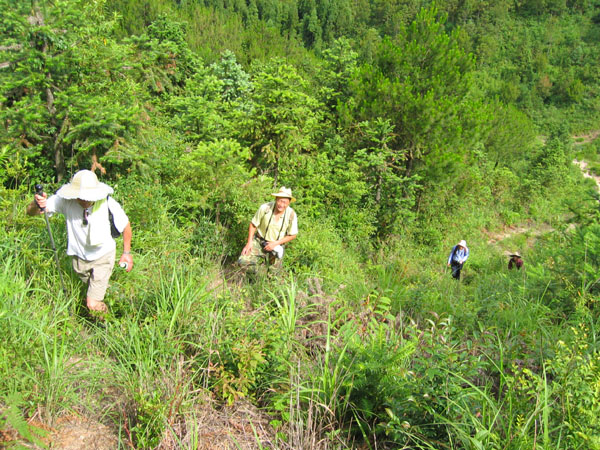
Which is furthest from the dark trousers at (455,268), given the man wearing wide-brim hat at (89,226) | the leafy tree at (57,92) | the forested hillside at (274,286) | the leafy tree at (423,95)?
the man wearing wide-brim hat at (89,226)

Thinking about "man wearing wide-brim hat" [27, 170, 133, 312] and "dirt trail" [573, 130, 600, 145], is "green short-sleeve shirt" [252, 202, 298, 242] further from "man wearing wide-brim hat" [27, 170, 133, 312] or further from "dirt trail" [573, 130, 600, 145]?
"dirt trail" [573, 130, 600, 145]

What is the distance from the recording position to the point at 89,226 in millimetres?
2973

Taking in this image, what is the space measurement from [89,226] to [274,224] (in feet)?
6.71

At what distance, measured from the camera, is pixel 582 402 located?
1786 millimetres

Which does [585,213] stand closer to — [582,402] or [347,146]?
[582,402]

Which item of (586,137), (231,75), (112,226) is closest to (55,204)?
(112,226)

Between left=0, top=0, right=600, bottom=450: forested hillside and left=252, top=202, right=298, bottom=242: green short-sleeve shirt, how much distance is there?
0.59 m

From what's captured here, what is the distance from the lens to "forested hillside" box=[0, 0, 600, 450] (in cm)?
203

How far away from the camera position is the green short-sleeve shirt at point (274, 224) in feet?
14.7

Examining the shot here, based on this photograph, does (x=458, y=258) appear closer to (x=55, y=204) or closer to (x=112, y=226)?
(x=112, y=226)

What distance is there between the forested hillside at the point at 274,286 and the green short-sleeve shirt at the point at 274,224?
1.94 feet

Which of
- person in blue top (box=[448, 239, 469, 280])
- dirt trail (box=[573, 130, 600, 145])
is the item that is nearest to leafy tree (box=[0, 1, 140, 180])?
person in blue top (box=[448, 239, 469, 280])

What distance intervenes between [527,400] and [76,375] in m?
2.58

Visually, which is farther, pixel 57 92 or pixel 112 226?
pixel 57 92
